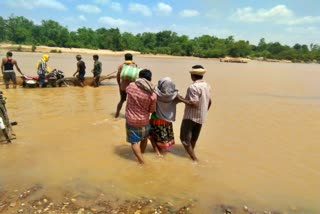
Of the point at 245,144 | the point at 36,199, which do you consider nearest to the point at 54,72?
the point at 245,144

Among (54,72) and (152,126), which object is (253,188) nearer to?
(152,126)

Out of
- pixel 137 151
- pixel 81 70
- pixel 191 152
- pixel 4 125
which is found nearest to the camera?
pixel 137 151

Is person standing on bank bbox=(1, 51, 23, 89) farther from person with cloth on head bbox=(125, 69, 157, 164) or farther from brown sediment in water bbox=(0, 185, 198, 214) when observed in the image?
brown sediment in water bbox=(0, 185, 198, 214)

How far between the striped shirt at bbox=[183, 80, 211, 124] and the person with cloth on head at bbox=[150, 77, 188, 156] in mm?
185

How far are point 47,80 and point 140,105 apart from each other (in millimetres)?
9636

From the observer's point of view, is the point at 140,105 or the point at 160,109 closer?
the point at 140,105

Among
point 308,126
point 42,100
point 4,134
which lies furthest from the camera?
point 42,100

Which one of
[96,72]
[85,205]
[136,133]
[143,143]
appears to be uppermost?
[96,72]

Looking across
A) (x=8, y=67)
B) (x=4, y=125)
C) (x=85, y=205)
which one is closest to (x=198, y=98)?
(x=85, y=205)

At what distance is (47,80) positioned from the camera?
13.4 metres

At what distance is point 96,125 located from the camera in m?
7.69

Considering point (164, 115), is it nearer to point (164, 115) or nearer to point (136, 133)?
point (164, 115)

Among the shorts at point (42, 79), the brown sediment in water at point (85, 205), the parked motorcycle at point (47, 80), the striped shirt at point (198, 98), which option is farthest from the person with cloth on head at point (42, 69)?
the brown sediment in water at point (85, 205)

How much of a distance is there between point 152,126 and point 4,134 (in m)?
2.66
